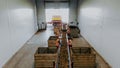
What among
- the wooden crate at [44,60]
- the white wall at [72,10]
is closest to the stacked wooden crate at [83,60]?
the wooden crate at [44,60]

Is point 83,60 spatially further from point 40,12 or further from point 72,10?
point 40,12

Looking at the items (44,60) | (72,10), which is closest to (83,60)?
(44,60)

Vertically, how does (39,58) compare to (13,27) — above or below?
below

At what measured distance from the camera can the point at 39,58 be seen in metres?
3.71

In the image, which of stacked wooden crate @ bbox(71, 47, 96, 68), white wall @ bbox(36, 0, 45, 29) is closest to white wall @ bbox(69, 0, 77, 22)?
white wall @ bbox(36, 0, 45, 29)

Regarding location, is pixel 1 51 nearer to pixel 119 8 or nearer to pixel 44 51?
pixel 44 51

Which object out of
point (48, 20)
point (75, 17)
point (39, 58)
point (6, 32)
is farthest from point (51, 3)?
point (39, 58)

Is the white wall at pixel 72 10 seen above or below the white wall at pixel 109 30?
above

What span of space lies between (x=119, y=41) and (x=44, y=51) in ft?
7.12

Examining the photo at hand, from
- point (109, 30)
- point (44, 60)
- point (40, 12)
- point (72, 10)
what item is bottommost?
point (44, 60)

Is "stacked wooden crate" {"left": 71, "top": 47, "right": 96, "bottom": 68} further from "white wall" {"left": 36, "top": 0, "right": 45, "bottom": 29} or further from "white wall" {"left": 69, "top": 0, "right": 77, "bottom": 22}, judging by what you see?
"white wall" {"left": 69, "top": 0, "right": 77, "bottom": 22}

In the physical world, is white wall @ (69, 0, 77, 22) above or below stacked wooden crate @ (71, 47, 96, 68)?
above

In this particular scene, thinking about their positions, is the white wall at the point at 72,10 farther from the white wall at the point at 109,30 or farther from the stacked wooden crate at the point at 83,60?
the stacked wooden crate at the point at 83,60

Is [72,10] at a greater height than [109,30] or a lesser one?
greater
